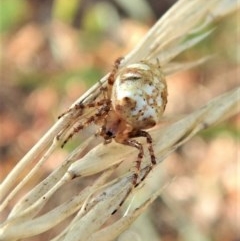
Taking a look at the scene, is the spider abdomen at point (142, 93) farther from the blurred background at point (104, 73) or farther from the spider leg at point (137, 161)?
the blurred background at point (104, 73)

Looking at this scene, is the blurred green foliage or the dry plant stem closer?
the dry plant stem

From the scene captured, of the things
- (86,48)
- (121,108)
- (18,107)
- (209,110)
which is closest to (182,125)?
(209,110)

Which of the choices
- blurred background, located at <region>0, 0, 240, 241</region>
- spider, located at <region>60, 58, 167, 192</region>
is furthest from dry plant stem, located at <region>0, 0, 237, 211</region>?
blurred background, located at <region>0, 0, 240, 241</region>

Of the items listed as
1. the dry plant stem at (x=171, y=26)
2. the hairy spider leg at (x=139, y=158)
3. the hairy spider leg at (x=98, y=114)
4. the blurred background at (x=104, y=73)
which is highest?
the blurred background at (x=104, y=73)

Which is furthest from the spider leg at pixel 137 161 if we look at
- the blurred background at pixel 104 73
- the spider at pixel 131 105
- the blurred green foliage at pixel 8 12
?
the blurred green foliage at pixel 8 12

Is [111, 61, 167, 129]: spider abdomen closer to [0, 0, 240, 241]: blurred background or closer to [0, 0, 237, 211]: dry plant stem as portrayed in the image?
[0, 0, 237, 211]: dry plant stem

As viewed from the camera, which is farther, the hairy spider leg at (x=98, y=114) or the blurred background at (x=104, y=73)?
the blurred background at (x=104, y=73)
